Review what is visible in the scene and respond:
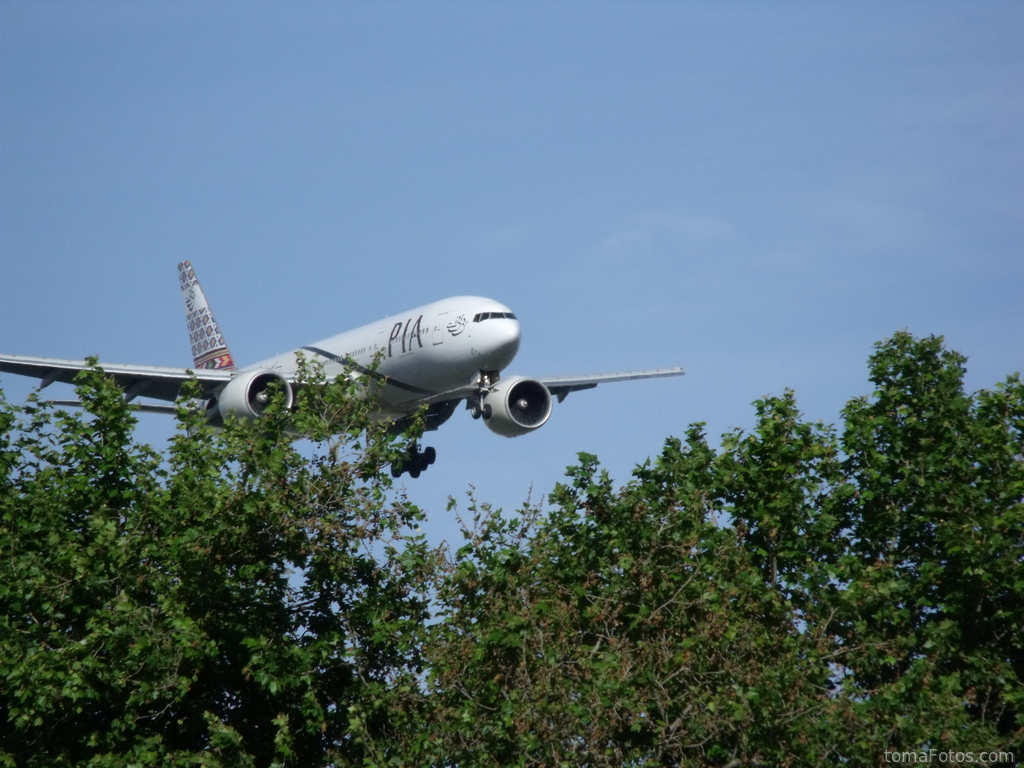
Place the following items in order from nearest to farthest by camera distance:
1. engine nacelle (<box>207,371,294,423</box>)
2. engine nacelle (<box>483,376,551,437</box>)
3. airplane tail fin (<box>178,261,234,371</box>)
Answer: engine nacelle (<box>483,376,551,437</box>), engine nacelle (<box>207,371,294,423</box>), airplane tail fin (<box>178,261,234,371</box>)

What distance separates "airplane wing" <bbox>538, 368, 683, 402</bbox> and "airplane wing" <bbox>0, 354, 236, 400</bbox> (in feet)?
38.5

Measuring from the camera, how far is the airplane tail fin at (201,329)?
193 ft

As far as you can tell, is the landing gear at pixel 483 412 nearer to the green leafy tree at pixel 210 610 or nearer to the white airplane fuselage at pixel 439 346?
the white airplane fuselage at pixel 439 346

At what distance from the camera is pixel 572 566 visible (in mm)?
20531

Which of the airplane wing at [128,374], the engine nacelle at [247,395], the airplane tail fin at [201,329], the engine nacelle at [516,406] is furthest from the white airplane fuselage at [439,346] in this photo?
the airplane tail fin at [201,329]

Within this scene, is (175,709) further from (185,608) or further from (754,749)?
(754,749)

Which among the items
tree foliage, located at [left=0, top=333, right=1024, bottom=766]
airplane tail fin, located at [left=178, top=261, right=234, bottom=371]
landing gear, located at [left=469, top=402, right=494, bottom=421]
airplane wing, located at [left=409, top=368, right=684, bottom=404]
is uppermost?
airplane tail fin, located at [left=178, top=261, right=234, bottom=371]

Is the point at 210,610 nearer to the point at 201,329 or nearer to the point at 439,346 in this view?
the point at 439,346

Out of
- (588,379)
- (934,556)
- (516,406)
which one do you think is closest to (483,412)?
(516,406)

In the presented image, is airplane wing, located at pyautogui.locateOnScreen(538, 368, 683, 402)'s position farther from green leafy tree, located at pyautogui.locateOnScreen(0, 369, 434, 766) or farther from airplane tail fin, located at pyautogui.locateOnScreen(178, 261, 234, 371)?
green leafy tree, located at pyautogui.locateOnScreen(0, 369, 434, 766)

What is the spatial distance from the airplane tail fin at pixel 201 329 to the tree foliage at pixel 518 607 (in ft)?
116

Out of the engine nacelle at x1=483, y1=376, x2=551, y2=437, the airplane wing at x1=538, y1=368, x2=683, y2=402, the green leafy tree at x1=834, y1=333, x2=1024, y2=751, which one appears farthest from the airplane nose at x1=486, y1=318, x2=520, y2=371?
the green leafy tree at x1=834, y1=333, x2=1024, y2=751

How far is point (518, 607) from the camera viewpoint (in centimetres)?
1816

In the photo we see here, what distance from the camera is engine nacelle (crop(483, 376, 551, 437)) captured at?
3956 centimetres
